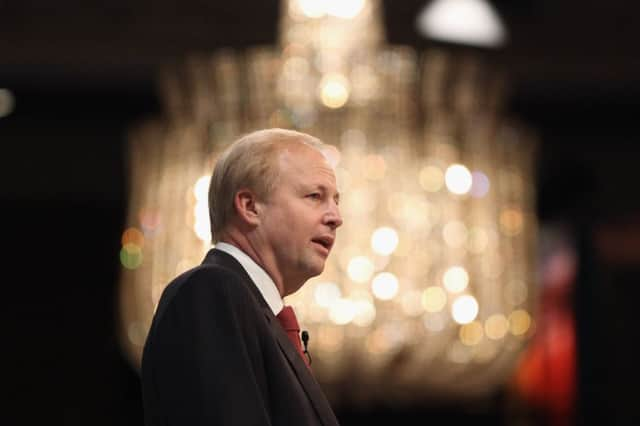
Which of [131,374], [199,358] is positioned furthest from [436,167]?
[131,374]

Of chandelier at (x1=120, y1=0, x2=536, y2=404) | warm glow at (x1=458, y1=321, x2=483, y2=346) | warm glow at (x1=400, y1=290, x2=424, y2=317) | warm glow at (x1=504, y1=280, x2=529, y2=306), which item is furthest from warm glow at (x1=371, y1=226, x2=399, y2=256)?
warm glow at (x1=504, y1=280, x2=529, y2=306)

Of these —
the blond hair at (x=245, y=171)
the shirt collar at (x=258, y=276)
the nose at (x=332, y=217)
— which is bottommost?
the shirt collar at (x=258, y=276)

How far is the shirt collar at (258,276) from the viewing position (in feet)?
7.16

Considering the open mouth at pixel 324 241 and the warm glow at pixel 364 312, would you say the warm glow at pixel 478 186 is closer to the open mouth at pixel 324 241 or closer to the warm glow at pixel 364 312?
the warm glow at pixel 364 312

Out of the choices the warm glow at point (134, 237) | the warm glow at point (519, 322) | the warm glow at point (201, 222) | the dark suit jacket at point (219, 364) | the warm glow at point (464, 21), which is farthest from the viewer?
the warm glow at point (464, 21)

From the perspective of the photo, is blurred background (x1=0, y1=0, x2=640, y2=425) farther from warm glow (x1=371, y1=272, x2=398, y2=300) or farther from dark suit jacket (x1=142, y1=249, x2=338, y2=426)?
dark suit jacket (x1=142, y1=249, x2=338, y2=426)

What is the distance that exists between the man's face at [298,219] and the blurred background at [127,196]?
5.96m

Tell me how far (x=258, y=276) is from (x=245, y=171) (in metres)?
0.14

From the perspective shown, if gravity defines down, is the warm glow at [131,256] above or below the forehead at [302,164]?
below

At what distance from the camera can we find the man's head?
2182mm

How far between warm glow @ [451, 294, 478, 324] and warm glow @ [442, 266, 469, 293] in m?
0.03

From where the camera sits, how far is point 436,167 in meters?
5.32

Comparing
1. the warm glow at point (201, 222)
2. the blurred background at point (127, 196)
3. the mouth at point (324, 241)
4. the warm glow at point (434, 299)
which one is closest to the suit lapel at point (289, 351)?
the mouth at point (324, 241)

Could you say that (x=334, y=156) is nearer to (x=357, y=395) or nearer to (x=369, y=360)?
(x=369, y=360)
